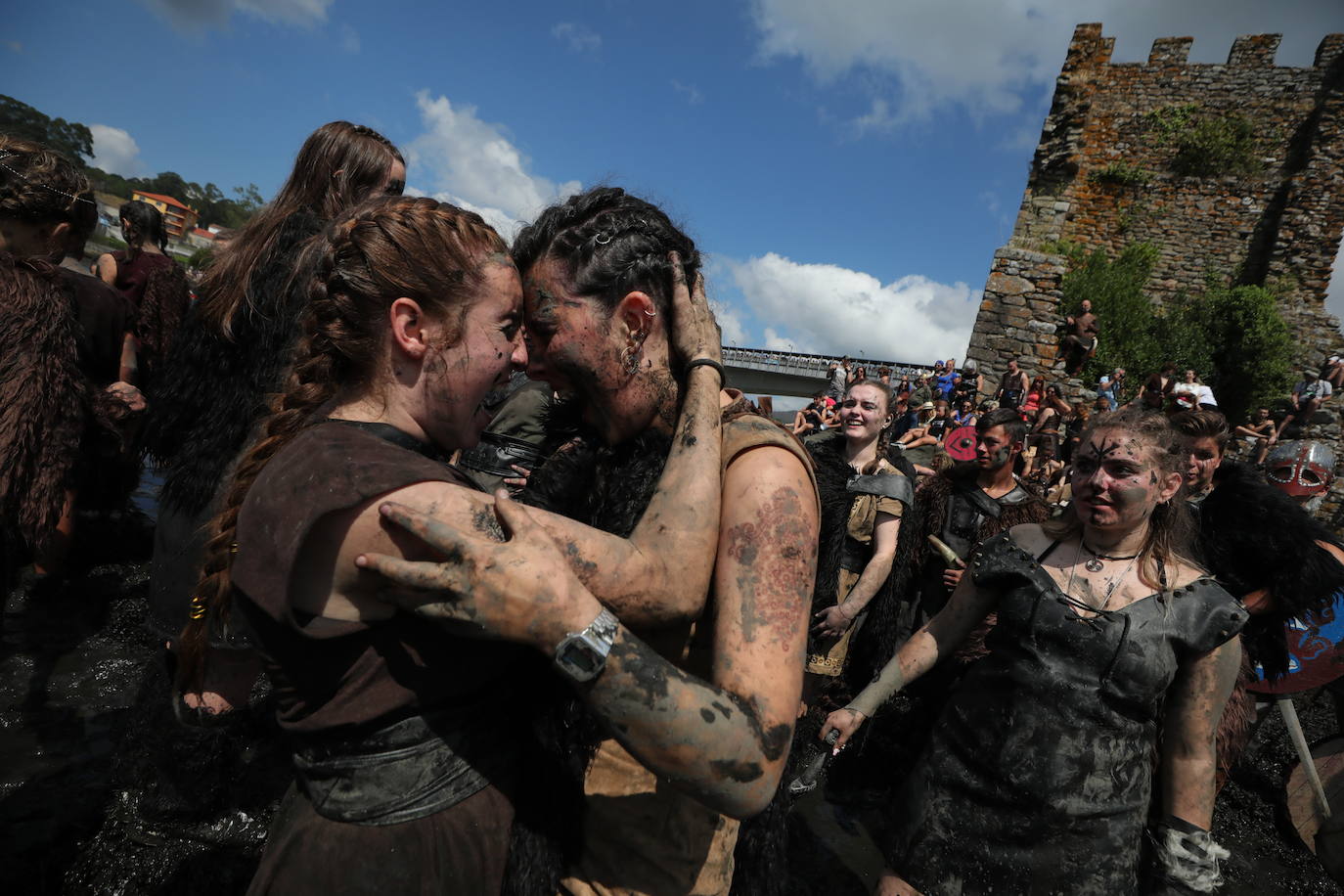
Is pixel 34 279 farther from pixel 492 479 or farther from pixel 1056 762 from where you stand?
pixel 1056 762

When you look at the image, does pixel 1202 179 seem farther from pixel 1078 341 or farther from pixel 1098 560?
Answer: pixel 1098 560

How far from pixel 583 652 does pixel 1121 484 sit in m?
2.17

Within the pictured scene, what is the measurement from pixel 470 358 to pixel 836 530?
2.87 meters

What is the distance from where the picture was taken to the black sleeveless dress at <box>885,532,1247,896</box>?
2047mm

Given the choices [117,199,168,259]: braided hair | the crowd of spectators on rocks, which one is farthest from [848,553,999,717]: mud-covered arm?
the crowd of spectators on rocks

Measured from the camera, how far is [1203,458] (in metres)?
3.86

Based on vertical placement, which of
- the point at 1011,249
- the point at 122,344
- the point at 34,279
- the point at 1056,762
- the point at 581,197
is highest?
the point at 1011,249

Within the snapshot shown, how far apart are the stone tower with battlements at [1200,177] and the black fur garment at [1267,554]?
15.5m

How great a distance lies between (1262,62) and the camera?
62.1ft

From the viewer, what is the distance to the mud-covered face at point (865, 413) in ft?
14.8

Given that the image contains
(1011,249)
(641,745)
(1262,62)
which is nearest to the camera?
(641,745)

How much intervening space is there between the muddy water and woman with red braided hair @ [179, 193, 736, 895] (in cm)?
188

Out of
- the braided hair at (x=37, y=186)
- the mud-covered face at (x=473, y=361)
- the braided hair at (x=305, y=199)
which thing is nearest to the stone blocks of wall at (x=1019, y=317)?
the braided hair at (x=305, y=199)

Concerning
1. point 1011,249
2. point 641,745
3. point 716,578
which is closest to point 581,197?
point 716,578
